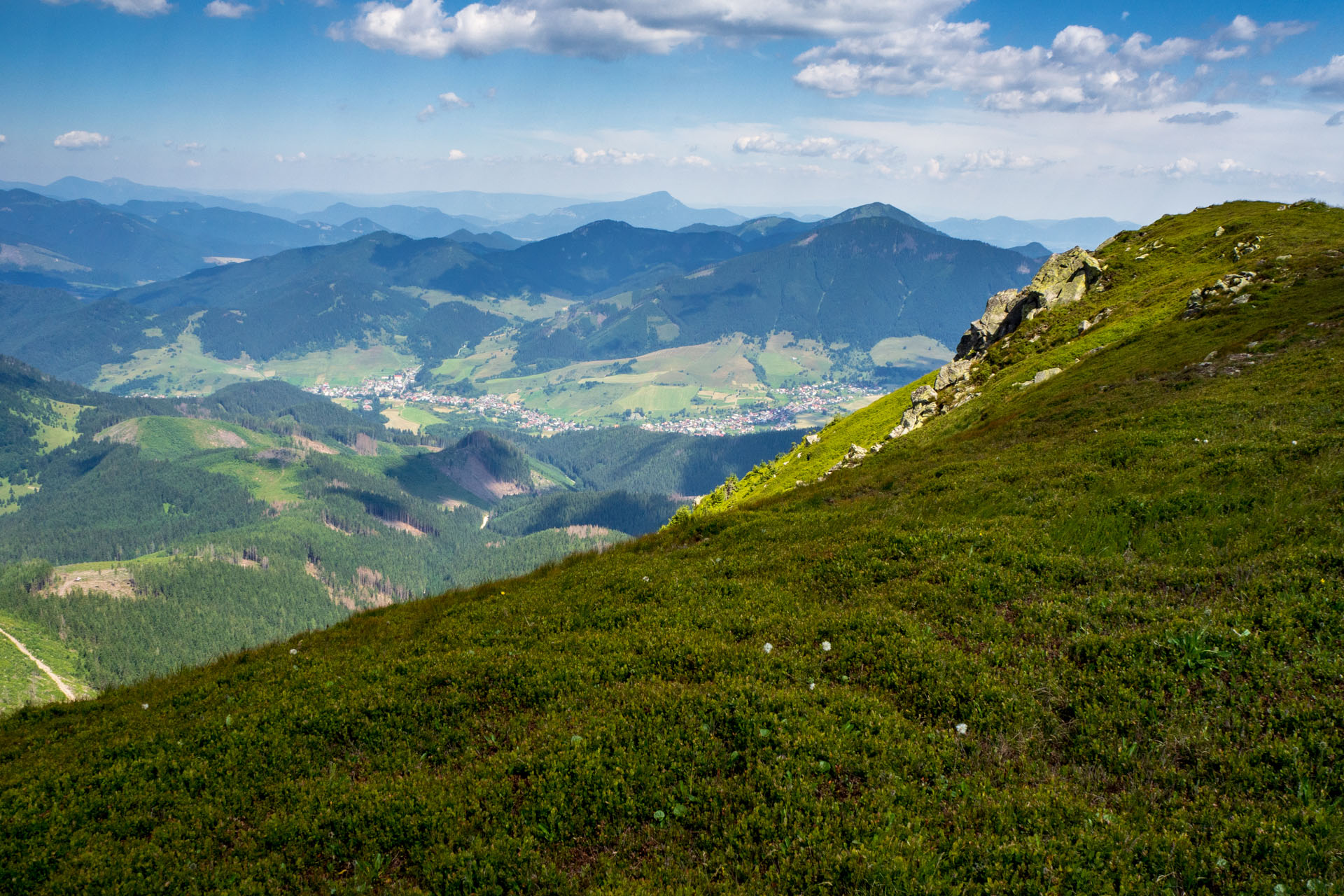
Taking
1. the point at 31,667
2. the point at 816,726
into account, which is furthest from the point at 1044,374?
the point at 31,667

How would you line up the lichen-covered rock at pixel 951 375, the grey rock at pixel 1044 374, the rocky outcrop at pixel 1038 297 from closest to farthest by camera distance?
the grey rock at pixel 1044 374 → the lichen-covered rock at pixel 951 375 → the rocky outcrop at pixel 1038 297

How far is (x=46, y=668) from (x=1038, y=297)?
9694 inches

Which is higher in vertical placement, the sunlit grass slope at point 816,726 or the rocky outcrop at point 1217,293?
the rocky outcrop at point 1217,293

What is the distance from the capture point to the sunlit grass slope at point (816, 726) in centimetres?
840

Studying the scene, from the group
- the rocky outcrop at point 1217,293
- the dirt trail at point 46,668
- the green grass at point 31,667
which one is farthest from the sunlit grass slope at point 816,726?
the dirt trail at point 46,668

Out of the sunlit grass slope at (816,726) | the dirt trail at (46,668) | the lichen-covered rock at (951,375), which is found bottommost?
the dirt trail at (46,668)

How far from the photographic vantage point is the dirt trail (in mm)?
156750

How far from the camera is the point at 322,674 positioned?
1562cm

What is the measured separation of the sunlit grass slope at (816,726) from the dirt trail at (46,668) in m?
207

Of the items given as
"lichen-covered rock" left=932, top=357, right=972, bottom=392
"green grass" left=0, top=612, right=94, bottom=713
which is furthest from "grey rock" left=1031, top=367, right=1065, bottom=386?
"green grass" left=0, top=612, right=94, bottom=713

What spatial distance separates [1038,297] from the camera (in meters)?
66.2

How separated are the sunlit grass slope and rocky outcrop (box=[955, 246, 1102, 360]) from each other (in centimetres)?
5045

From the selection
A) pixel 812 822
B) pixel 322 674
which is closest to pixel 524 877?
pixel 812 822

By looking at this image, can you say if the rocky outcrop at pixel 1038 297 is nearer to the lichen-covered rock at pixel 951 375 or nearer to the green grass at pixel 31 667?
the lichen-covered rock at pixel 951 375
